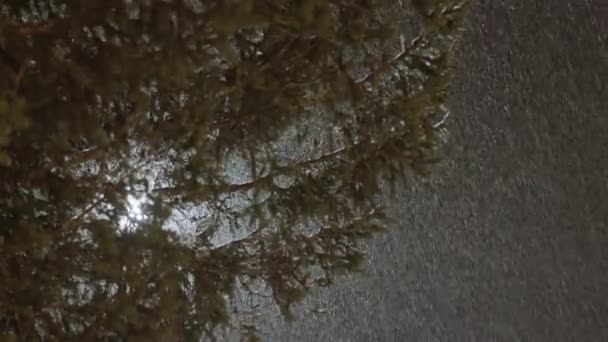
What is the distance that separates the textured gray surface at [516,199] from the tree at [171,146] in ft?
1.84

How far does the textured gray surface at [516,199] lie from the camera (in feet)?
5.35

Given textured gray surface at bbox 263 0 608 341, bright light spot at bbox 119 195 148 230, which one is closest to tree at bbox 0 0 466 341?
bright light spot at bbox 119 195 148 230

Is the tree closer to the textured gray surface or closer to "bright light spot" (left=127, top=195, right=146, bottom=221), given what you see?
"bright light spot" (left=127, top=195, right=146, bottom=221)

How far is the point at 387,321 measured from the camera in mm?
2002

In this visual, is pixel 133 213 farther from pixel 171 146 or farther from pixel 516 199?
pixel 516 199

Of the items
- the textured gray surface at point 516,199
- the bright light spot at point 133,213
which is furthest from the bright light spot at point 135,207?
the textured gray surface at point 516,199

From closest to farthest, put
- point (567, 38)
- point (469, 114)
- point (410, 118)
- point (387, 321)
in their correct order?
point (410, 118) < point (567, 38) < point (469, 114) < point (387, 321)

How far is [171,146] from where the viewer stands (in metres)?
0.94

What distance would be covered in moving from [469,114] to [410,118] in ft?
2.35

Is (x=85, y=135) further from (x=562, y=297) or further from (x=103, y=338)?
(x=562, y=297)

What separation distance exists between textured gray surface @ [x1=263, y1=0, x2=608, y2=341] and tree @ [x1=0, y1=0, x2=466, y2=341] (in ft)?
1.84

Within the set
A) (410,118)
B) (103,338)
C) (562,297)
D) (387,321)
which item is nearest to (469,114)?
(562,297)

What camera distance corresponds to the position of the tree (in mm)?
795

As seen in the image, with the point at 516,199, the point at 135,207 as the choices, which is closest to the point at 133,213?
the point at 135,207
